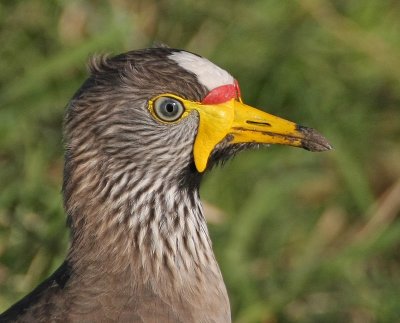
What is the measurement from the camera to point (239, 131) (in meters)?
4.77

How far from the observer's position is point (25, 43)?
7219 millimetres

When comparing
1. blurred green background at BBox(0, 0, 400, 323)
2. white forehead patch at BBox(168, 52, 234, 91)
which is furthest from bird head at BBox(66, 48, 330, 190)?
blurred green background at BBox(0, 0, 400, 323)

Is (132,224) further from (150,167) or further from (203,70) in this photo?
(203,70)

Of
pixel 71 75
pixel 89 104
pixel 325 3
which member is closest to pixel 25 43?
pixel 71 75

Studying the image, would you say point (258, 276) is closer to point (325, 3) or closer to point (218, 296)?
point (325, 3)

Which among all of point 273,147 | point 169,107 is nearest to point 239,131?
point 169,107

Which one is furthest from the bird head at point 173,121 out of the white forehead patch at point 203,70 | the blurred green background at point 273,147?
the blurred green background at point 273,147

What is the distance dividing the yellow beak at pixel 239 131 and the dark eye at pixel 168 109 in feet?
0.09

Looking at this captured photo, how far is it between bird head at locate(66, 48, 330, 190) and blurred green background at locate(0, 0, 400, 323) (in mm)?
1545

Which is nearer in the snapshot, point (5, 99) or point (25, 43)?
point (5, 99)

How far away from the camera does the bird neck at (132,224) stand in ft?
15.7

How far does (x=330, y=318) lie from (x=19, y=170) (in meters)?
1.54

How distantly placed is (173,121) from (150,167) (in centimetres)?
16

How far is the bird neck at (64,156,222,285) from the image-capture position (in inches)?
189
